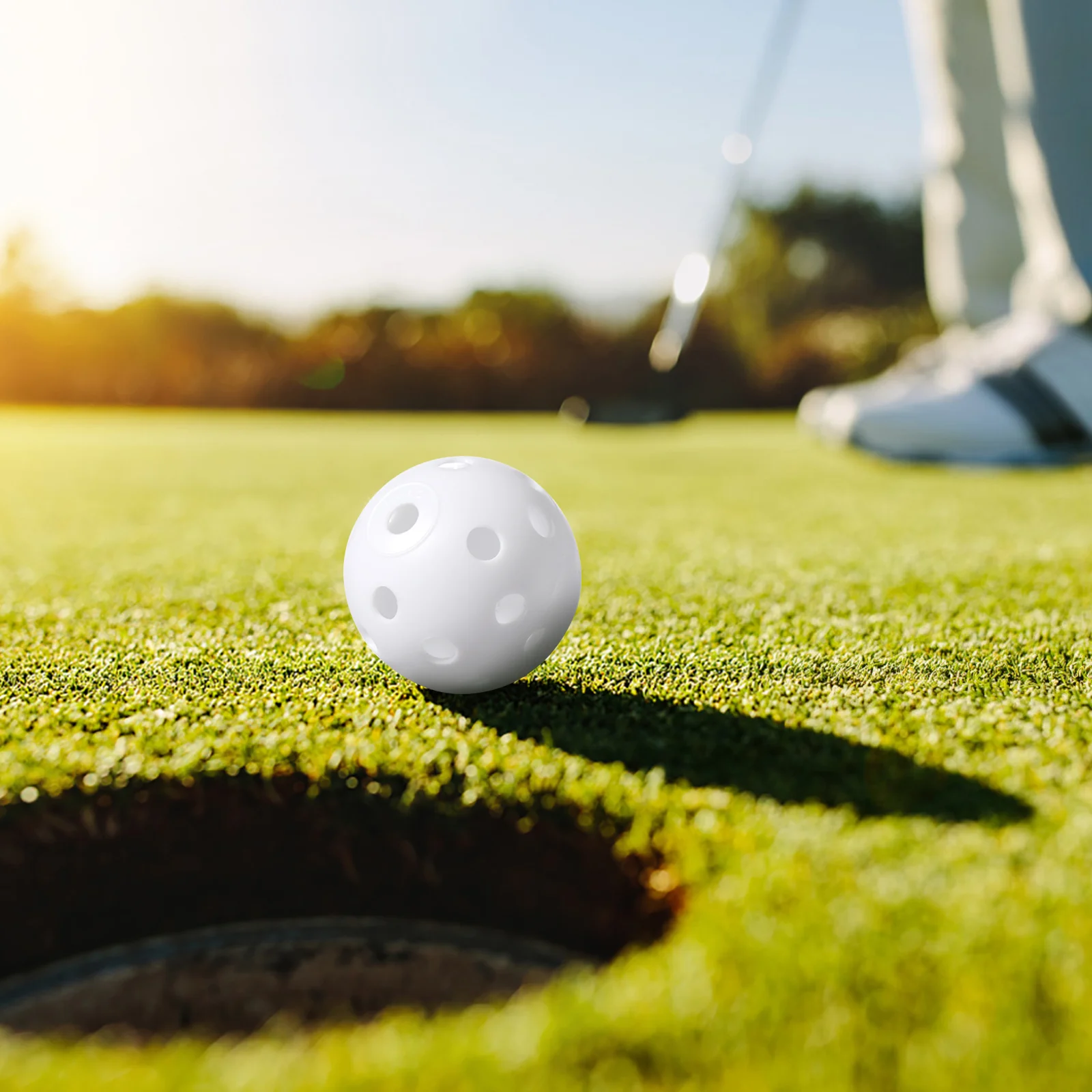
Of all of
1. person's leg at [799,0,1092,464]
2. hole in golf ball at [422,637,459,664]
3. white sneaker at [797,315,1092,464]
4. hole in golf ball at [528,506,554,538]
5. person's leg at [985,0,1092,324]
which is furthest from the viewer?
white sneaker at [797,315,1092,464]

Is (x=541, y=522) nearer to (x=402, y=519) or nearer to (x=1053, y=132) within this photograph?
(x=402, y=519)

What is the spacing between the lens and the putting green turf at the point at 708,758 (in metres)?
0.89

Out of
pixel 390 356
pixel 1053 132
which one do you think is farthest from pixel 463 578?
pixel 390 356

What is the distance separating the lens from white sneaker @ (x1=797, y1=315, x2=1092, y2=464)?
16.1ft

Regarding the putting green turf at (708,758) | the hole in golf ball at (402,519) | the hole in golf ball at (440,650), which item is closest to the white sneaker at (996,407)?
the putting green turf at (708,758)

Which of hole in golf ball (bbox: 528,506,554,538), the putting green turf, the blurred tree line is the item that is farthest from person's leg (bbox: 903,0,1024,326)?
the blurred tree line

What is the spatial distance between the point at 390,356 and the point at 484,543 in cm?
1922

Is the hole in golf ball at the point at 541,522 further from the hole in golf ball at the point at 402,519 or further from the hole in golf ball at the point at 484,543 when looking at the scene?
the hole in golf ball at the point at 402,519

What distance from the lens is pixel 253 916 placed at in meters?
1.48

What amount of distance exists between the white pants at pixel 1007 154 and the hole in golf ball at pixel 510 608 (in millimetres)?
4067

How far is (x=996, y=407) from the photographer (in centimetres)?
499

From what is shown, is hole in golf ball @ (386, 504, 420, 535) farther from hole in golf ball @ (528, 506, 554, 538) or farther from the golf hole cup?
hole in golf ball @ (528, 506, 554, 538)

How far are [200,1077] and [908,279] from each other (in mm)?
30490

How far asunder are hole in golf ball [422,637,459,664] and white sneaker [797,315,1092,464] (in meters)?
4.03
